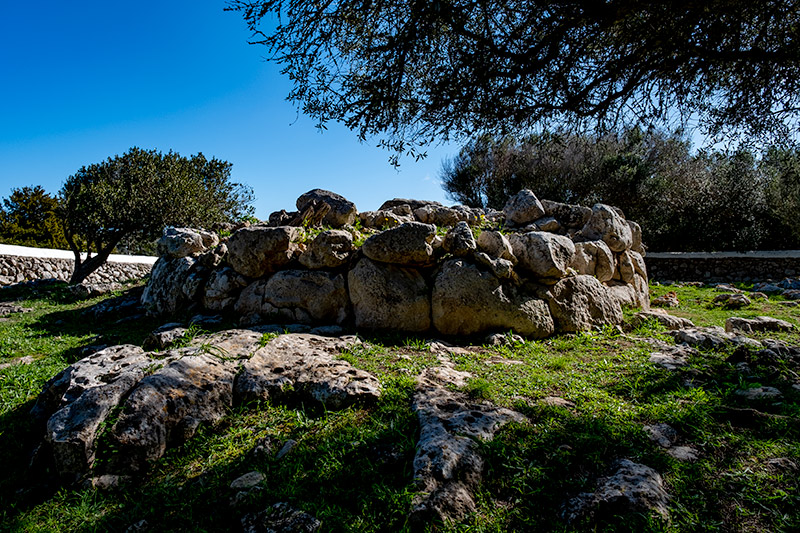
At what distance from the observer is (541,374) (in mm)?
4434

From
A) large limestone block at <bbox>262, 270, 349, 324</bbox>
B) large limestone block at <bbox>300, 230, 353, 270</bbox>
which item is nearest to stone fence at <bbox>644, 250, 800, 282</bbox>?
large limestone block at <bbox>300, 230, 353, 270</bbox>

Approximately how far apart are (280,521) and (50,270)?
67.7 feet

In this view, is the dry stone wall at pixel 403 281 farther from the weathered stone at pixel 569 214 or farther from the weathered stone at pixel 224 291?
the weathered stone at pixel 569 214

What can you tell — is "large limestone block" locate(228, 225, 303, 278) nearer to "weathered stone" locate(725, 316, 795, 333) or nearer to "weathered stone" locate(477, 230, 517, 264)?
"weathered stone" locate(477, 230, 517, 264)

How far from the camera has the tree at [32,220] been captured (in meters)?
26.9

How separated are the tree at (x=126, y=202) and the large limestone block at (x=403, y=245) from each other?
50.5 feet

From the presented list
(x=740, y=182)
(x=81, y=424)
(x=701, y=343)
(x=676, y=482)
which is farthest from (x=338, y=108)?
(x=740, y=182)

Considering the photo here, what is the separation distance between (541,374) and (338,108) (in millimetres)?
3976

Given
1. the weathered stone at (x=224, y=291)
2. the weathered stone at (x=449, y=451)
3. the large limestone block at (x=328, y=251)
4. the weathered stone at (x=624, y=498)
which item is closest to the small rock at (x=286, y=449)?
the weathered stone at (x=449, y=451)

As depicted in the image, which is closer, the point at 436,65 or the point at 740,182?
the point at 436,65

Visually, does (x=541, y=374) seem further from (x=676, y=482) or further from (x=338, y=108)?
(x=338, y=108)

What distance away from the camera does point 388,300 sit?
6008 mm

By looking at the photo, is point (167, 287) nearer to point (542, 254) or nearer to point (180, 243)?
point (180, 243)

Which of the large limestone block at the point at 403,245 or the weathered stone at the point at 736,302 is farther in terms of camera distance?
the weathered stone at the point at 736,302
